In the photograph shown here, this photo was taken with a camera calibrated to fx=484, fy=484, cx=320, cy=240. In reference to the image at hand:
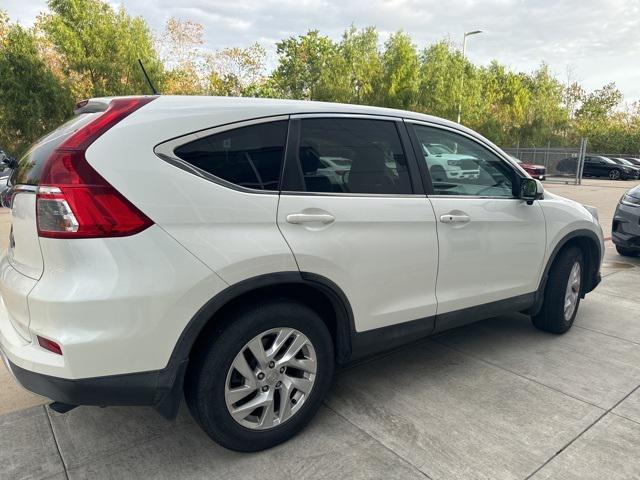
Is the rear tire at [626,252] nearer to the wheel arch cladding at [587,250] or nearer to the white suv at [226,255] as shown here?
the wheel arch cladding at [587,250]

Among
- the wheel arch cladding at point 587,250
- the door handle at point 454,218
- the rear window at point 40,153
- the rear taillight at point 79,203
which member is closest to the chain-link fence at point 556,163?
the wheel arch cladding at point 587,250

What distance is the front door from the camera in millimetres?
2955

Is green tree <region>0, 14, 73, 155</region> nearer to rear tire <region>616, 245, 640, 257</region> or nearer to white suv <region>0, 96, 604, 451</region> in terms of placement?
white suv <region>0, 96, 604, 451</region>

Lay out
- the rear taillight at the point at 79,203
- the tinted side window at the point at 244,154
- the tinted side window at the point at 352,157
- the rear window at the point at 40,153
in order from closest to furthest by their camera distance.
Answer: the rear taillight at the point at 79,203 < the rear window at the point at 40,153 < the tinted side window at the point at 244,154 < the tinted side window at the point at 352,157

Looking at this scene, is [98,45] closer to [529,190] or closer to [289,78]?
[289,78]

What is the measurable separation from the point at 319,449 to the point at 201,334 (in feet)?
2.85

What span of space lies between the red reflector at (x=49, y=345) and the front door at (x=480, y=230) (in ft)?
6.66

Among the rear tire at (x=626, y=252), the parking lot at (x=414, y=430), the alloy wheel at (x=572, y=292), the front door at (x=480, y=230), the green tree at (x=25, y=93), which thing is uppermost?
the green tree at (x=25, y=93)

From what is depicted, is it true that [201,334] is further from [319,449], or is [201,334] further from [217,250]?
[319,449]

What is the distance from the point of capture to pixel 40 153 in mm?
2104

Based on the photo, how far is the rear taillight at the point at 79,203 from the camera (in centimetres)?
187

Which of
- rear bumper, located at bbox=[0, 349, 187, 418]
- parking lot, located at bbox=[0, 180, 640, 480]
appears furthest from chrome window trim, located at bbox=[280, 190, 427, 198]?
parking lot, located at bbox=[0, 180, 640, 480]

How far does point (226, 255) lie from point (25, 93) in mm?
19149

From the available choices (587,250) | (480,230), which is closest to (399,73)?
(587,250)
